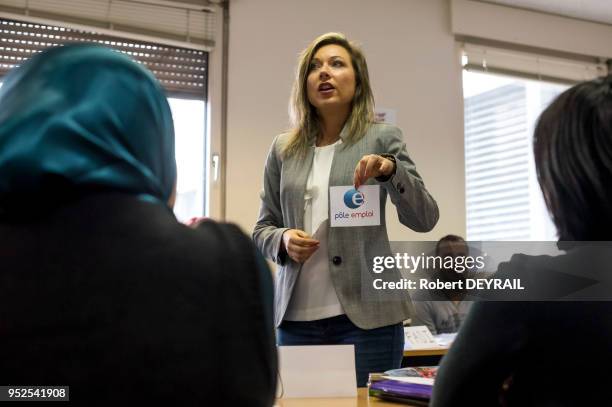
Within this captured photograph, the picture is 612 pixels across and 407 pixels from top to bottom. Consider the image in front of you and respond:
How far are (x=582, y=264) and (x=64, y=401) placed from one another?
0.64 meters

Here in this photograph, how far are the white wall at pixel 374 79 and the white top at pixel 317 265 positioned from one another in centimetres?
208

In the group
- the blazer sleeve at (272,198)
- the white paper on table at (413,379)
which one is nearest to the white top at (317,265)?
the blazer sleeve at (272,198)

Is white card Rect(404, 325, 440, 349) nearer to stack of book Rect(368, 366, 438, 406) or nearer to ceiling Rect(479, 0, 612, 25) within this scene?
stack of book Rect(368, 366, 438, 406)

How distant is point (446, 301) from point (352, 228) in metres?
0.35

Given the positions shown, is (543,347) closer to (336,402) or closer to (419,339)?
(336,402)

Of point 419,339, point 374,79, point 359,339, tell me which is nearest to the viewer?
point 359,339

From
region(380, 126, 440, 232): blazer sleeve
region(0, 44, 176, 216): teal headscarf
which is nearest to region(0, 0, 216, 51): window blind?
region(380, 126, 440, 232): blazer sleeve

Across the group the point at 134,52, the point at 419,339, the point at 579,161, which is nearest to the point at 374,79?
the point at 134,52

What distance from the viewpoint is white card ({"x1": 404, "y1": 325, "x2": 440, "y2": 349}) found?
2.70 m

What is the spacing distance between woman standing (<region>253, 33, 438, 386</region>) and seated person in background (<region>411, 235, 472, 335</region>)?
7.1 inches

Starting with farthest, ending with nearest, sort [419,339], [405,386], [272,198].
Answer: [419,339] → [272,198] → [405,386]

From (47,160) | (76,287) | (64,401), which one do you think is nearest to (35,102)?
(47,160)

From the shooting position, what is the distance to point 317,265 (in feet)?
5.81

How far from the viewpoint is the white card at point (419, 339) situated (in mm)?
2699
